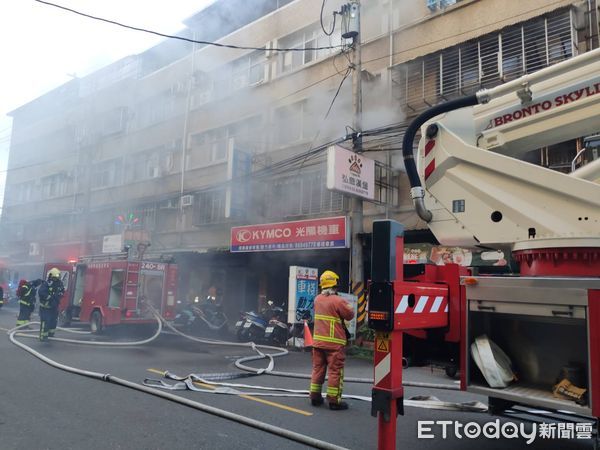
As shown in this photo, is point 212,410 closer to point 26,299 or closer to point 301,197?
point 26,299

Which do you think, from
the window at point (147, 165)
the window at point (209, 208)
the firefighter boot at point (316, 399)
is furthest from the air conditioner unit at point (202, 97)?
the firefighter boot at point (316, 399)

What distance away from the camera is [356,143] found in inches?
392

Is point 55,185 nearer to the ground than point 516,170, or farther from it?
farther from it

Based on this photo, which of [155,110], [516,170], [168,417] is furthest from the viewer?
[155,110]

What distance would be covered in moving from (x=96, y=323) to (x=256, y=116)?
27.4ft

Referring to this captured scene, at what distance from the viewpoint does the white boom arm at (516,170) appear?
9.55 feet

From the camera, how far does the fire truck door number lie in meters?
2.69

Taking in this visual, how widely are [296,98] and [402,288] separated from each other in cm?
1250

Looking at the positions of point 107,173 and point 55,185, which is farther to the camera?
point 55,185

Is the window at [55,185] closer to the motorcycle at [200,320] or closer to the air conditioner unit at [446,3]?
the motorcycle at [200,320]

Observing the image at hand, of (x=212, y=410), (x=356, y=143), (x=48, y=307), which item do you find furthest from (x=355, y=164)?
(x=48, y=307)

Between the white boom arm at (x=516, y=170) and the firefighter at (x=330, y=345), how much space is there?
183 centimetres

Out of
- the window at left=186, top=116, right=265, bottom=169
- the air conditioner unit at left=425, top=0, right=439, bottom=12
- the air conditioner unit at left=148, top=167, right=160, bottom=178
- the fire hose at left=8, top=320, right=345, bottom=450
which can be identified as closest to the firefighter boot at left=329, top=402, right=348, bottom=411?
the fire hose at left=8, top=320, right=345, bottom=450

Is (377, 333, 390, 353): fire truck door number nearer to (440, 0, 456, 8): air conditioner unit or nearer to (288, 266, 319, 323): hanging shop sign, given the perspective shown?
(288, 266, 319, 323): hanging shop sign
